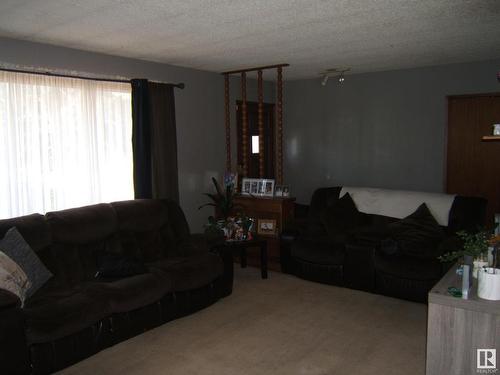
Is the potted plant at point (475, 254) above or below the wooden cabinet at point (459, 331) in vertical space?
above

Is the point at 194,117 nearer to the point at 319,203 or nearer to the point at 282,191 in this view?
the point at 282,191

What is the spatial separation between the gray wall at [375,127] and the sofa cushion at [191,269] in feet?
9.52

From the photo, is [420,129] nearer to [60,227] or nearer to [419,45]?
[419,45]

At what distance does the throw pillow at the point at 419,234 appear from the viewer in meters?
4.02

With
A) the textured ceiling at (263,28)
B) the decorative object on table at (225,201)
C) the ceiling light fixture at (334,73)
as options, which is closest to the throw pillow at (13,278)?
the textured ceiling at (263,28)

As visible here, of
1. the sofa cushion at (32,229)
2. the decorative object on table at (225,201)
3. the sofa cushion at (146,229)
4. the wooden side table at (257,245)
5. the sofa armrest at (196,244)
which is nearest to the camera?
the sofa cushion at (32,229)

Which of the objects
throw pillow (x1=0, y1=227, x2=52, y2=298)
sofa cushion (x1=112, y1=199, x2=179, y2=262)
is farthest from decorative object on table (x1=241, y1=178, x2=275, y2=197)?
throw pillow (x1=0, y1=227, x2=52, y2=298)

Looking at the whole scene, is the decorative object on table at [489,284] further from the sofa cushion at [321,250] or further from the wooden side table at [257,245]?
the wooden side table at [257,245]

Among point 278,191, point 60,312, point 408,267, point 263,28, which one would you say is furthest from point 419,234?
point 60,312

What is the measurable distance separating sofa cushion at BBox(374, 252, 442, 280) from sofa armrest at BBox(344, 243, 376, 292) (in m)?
0.09

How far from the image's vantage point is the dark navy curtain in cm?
457

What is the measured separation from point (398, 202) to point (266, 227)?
1457 mm

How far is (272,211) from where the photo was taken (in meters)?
5.10

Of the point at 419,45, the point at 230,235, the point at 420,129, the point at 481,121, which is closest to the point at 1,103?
the point at 230,235
